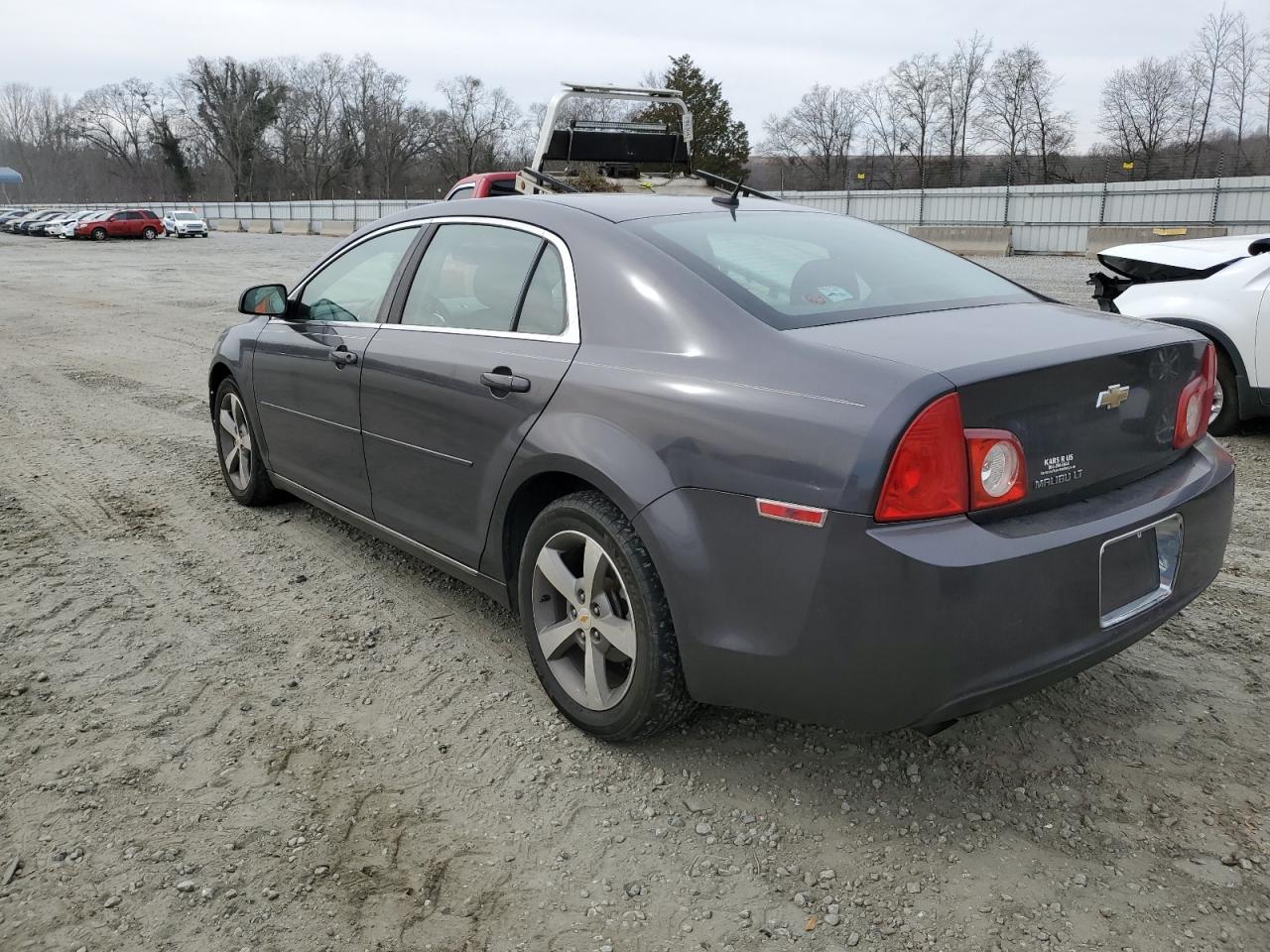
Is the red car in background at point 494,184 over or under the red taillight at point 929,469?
over

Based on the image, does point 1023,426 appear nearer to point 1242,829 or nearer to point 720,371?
point 720,371

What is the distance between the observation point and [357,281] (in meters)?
4.22

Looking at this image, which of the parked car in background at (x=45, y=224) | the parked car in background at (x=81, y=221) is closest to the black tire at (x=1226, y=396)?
the parked car in background at (x=81, y=221)

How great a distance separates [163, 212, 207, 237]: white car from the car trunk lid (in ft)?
169

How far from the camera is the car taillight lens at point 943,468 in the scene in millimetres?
2260

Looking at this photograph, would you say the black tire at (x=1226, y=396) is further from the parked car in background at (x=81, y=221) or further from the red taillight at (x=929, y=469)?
the parked car in background at (x=81, y=221)

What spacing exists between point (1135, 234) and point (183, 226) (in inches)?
1641

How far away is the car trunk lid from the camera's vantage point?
239 centimetres

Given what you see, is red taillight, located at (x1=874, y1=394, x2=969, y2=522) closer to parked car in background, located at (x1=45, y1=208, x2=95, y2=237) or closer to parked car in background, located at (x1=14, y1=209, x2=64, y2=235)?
parked car in background, located at (x1=45, y1=208, x2=95, y2=237)

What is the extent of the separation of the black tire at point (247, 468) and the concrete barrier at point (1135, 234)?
22800 millimetres

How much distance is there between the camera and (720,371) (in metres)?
2.60

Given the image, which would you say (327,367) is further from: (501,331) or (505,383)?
(505,383)

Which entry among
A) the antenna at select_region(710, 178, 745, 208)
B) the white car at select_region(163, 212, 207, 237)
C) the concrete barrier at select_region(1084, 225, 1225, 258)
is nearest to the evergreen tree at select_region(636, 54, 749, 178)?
the white car at select_region(163, 212, 207, 237)

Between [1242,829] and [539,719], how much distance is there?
6.45 feet
